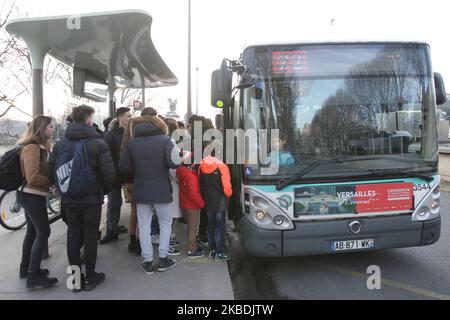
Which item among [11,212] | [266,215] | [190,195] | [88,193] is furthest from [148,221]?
[11,212]

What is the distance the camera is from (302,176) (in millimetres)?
3896

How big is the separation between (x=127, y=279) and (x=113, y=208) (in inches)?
59.1

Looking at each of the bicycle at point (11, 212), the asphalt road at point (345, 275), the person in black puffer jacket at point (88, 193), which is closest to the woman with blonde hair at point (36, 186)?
the person in black puffer jacket at point (88, 193)

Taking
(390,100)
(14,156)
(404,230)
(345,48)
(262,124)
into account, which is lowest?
(404,230)

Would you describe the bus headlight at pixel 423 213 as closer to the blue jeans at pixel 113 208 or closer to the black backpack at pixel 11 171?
A: the blue jeans at pixel 113 208

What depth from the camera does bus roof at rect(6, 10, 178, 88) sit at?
4.78 metres

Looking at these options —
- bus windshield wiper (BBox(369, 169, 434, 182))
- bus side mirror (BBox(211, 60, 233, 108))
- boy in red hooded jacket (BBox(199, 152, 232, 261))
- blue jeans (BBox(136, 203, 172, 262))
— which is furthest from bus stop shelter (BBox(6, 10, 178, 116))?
bus windshield wiper (BBox(369, 169, 434, 182))

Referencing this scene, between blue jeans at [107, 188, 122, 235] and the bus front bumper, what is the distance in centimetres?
219

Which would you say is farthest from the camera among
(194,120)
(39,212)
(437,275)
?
(194,120)

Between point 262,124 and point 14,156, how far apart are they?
104 inches

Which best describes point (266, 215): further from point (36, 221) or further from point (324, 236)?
point (36, 221)

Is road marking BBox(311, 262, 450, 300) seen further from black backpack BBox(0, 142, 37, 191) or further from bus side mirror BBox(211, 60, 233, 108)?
black backpack BBox(0, 142, 37, 191)

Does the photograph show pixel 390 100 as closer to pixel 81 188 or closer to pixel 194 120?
pixel 194 120
